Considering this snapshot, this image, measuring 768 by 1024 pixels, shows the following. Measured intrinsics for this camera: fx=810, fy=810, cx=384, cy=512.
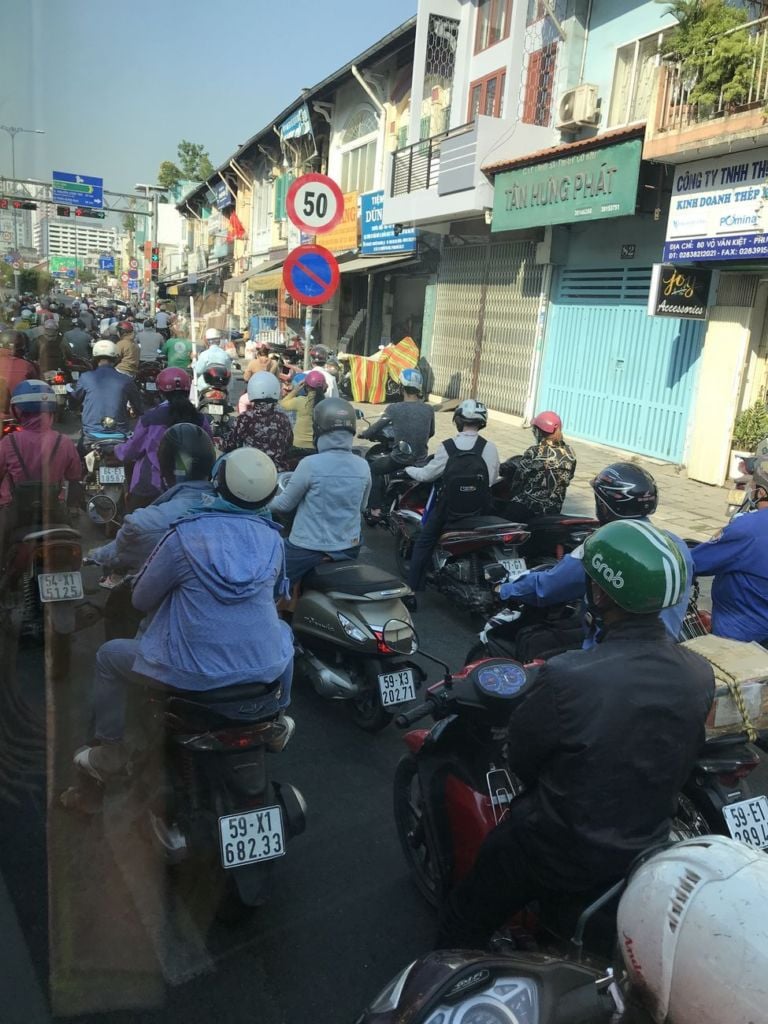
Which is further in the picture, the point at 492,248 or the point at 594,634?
the point at 492,248

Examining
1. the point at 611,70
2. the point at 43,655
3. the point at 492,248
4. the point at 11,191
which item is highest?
the point at 611,70

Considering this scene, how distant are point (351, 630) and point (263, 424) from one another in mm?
3030

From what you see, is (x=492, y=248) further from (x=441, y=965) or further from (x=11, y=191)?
(x=441, y=965)

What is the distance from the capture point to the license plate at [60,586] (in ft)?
15.3

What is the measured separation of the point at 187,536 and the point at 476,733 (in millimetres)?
1232

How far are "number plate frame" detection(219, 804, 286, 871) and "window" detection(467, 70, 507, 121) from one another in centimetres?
1525

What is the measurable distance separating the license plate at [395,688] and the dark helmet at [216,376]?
5.61m

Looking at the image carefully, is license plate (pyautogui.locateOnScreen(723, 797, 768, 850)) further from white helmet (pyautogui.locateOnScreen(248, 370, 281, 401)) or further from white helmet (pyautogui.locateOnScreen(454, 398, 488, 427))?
white helmet (pyautogui.locateOnScreen(248, 370, 281, 401))

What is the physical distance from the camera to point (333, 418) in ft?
15.6

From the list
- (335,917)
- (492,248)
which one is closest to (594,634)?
(335,917)

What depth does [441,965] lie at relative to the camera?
1482 millimetres

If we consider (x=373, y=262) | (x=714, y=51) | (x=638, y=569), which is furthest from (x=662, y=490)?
(x=373, y=262)

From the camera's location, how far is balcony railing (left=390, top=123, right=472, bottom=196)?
1658 cm

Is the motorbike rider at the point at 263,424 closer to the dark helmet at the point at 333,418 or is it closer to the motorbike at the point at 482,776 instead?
the dark helmet at the point at 333,418
